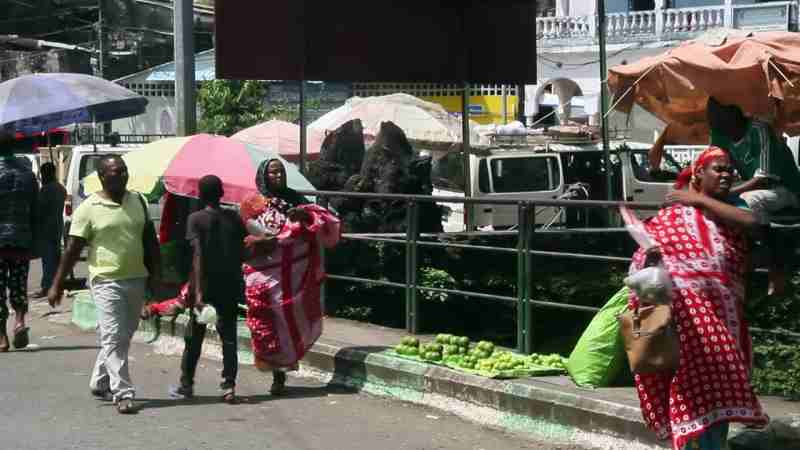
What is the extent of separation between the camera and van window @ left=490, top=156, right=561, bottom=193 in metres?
20.6

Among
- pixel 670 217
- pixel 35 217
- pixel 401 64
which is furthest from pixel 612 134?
pixel 670 217

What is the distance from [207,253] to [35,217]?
3413 millimetres

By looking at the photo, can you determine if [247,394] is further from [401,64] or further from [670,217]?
[401,64]

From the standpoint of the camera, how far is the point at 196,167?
1037cm

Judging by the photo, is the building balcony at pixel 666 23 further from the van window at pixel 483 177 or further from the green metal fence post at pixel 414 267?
the green metal fence post at pixel 414 267

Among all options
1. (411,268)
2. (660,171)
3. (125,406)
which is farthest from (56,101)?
(660,171)

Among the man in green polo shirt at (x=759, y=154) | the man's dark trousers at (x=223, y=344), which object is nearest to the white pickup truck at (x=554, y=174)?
the man in green polo shirt at (x=759, y=154)

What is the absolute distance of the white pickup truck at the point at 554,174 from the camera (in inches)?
807

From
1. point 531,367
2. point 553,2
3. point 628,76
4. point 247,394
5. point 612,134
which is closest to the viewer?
point 531,367

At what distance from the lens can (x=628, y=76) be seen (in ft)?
36.1

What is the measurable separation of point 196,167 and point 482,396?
334 cm

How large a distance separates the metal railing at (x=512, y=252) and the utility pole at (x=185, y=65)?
2.20 m

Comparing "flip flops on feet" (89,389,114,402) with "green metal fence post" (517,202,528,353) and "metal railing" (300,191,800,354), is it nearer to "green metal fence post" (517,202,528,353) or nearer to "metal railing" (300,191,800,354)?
"metal railing" (300,191,800,354)

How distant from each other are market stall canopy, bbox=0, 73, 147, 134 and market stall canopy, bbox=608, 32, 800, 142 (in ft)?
19.3
